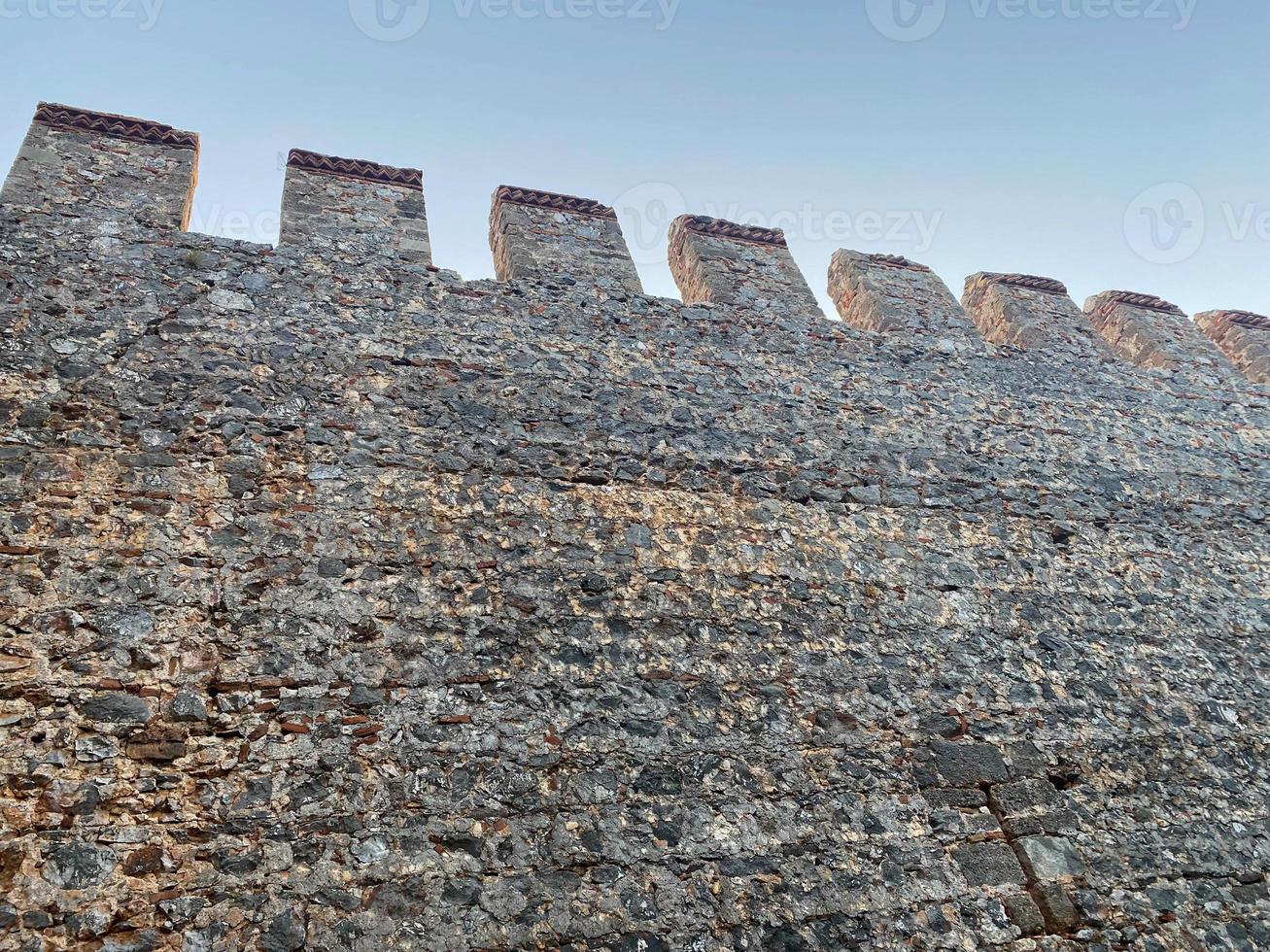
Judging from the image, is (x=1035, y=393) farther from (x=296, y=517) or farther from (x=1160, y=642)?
(x=296, y=517)

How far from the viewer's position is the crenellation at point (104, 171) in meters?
4.54

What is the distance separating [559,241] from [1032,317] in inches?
162

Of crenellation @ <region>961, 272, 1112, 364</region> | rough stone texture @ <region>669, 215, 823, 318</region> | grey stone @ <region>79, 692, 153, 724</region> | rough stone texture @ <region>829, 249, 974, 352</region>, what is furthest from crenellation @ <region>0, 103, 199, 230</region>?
crenellation @ <region>961, 272, 1112, 364</region>

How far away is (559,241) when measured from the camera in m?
5.74

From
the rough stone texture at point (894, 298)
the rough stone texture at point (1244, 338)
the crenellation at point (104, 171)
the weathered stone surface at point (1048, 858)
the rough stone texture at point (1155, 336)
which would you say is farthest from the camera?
the rough stone texture at point (1244, 338)

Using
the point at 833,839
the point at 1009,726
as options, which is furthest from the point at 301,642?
the point at 1009,726

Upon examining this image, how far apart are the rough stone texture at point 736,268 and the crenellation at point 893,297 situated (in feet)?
2.04

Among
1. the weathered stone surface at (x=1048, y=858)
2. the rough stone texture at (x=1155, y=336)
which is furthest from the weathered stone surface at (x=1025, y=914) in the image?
the rough stone texture at (x=1155, y=336)

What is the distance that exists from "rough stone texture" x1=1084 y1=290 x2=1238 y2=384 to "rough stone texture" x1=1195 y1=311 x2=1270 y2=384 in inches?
21.6

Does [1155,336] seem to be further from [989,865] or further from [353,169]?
[353,169]

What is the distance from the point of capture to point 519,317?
5.07 m

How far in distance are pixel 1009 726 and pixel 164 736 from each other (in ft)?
12.6

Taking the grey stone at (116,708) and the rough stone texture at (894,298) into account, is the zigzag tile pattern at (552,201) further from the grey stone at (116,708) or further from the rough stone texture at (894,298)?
the grey stone at (116,708)

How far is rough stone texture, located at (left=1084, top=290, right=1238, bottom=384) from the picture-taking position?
6.92 m
